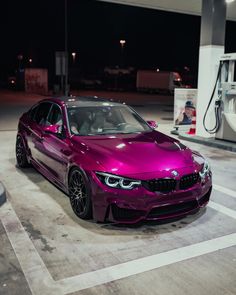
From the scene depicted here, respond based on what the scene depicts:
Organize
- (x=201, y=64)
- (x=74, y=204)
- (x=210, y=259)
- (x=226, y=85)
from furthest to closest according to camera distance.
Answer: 1. (x=201, y=64)
2. (x=226, y=85)
3. (x=74, y=204)
4. (x=210, y=259)

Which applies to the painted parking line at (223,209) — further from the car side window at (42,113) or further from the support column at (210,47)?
the support column at (210,47)

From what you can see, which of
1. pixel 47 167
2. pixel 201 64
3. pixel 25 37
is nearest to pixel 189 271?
pixel 47 167

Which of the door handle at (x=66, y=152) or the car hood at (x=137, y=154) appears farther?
the door handle at (x=66, y=152)

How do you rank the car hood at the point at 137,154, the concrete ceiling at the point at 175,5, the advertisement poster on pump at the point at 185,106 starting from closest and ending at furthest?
the car hood at the point at 137,154 < the advertisement poster on pump at the point at 185,106 < the concrete ceiling at the point at 175,5

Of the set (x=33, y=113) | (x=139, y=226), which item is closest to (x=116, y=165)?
(x=139, y=226)

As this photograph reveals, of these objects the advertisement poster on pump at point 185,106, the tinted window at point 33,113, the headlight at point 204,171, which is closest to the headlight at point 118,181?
the headlight at point 204,171

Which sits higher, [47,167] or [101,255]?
[47,167]

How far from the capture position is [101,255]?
161 inches

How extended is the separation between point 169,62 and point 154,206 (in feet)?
260

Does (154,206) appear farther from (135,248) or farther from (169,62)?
(169,62)

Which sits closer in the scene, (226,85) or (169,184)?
(169,184)

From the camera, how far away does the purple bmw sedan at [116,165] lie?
4.43 metres

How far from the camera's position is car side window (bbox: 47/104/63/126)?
6.03 m

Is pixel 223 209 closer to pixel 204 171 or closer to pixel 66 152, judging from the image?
pixel 204 171
